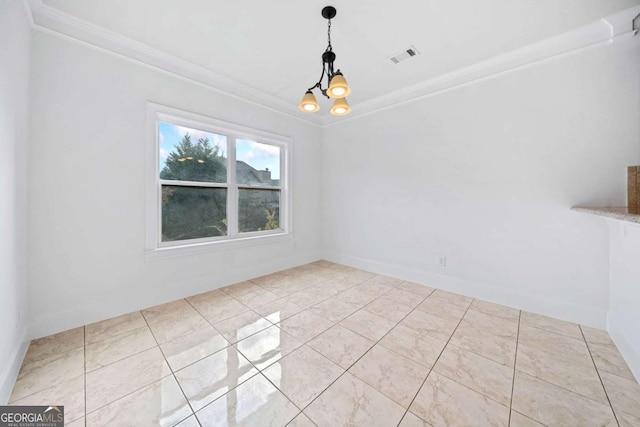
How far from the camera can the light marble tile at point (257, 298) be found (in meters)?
2.73

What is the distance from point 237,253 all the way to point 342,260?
1876mm

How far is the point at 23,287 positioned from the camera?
1.87m

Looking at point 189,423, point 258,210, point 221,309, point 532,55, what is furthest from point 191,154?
point 532,55

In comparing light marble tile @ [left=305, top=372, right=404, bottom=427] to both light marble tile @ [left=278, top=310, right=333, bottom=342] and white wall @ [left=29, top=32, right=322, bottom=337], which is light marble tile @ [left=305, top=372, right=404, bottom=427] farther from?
white wall @ [left=29, top=32, right=322, bottom=337]

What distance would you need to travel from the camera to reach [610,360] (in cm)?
176

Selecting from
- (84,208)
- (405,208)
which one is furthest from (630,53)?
(84,208)

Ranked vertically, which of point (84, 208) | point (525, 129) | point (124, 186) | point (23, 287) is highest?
point (525, 129)

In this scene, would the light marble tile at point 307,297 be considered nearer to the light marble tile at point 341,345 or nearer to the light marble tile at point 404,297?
the light marble tile at point 341,345

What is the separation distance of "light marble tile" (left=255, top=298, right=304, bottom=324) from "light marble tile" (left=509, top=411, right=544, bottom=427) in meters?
1.80

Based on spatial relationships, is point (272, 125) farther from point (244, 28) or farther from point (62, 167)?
point (62, 167)

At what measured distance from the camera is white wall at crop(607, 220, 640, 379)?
1.67 m

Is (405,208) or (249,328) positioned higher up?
(405,208)

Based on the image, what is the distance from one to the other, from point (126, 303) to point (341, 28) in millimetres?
3513

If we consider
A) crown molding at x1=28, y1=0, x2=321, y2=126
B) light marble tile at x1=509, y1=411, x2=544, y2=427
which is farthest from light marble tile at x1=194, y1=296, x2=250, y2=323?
crown molding at x1=28, y1=0, x2=321, y2=126
